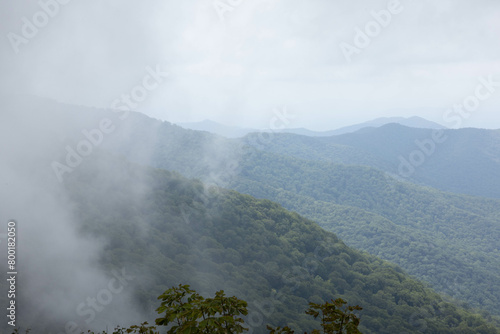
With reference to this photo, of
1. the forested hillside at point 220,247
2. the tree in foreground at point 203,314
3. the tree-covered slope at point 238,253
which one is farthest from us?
the forested hillside at point 220,247

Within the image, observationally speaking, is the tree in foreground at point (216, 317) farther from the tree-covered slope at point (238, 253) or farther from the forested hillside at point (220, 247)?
the tree-covered slope at point (238, 253)

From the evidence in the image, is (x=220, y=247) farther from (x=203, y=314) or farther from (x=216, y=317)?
(x=216, y=317)

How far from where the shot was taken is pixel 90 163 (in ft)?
300

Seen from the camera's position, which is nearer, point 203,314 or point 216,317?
point 216,317

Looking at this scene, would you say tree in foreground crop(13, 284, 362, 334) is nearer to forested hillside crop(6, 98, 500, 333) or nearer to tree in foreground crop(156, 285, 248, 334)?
tree in foreground crop(156, 285, 248, 334)

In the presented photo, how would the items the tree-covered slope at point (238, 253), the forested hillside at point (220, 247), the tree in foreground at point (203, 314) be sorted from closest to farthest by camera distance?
the tree in foreground at point (203, 314), the tree-covered slope at point (238, 253), the forested hillside at point (220, 247)

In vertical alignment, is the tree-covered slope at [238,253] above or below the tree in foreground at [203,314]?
above

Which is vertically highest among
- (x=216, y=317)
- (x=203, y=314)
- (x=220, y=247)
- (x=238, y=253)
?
(x=220, y=247)

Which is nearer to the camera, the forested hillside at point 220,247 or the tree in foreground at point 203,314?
the tree in foreground at point 203,314

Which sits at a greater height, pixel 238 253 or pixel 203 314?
pixel 238 253

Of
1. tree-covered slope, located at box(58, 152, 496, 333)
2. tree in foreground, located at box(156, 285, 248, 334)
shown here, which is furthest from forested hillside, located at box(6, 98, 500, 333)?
tree in foreground, located at box(156, 285, 248, 334)

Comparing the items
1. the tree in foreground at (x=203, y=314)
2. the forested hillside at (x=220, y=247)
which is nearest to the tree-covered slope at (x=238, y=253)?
the forested hillside at (x=220, y=247)

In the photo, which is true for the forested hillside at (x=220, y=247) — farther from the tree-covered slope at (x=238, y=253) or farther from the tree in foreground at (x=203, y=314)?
the tree in foreground at (x=203, y=314)

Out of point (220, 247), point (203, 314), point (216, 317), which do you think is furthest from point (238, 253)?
point (216, 317)
